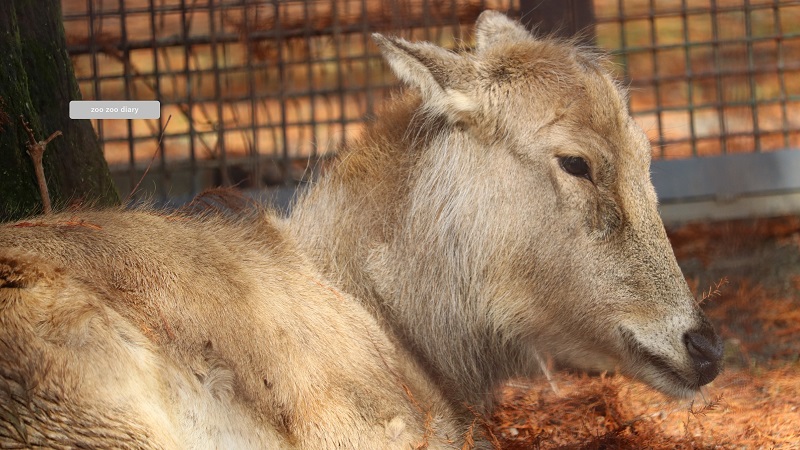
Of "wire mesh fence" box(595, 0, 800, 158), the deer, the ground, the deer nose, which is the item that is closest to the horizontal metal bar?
"wire mesh fence" box(595, 0, 800, 158)

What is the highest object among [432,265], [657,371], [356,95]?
[356,95]

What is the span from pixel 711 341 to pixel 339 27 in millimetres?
4234

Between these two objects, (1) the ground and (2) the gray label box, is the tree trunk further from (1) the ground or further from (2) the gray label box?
(1) the ground

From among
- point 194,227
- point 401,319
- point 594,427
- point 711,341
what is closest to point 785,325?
point 594,427

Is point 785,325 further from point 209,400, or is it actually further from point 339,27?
point 209,400

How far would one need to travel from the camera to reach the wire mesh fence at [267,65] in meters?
6.37

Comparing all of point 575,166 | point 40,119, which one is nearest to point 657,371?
point 575,166

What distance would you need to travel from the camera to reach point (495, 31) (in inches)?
164

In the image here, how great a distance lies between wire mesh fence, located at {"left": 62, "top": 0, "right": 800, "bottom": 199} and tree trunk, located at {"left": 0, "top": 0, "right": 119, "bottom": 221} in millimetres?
1580

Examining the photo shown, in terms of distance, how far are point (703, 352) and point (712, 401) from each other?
129 centimetres

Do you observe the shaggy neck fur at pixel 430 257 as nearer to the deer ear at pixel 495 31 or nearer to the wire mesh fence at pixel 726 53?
the deer ear at pixel 495 31

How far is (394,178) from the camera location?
3.61 m

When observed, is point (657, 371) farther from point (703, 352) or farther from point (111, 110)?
point (111, 110)

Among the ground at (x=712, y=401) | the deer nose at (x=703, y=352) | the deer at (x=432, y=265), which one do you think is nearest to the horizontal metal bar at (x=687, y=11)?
the ground at (x=712, y=401)
